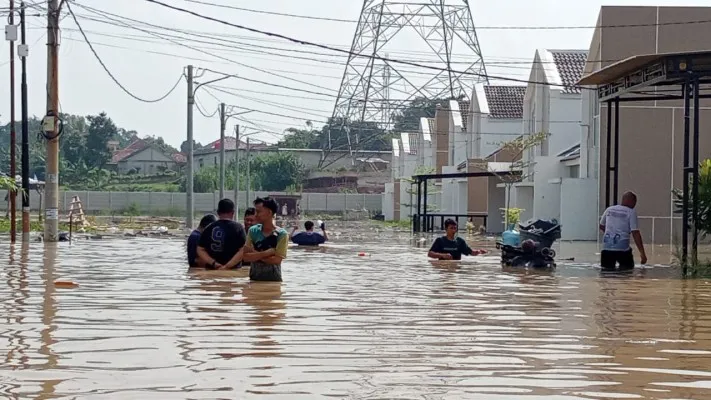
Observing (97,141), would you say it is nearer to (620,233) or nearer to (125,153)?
(125,153)

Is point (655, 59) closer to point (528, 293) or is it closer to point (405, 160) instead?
point (528, 293)

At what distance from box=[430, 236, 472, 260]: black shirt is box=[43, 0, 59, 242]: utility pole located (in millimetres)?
13286

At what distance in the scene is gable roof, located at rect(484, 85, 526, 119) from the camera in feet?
207

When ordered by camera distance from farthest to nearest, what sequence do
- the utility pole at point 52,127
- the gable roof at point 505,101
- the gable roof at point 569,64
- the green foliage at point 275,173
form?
the green foliage at point 275,173 → the gable roof at point 505,101 → the gable roof at point 569,64 → the utility pole at point 52,127

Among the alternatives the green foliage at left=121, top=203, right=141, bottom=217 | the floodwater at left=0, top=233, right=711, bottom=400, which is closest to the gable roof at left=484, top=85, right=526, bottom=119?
the green foliage at left=121, top=203, right=141, bottom=217

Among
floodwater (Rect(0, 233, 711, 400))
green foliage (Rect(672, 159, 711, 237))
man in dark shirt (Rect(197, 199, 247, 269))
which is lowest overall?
floodwater (Rect(0, 233, 711, 400))

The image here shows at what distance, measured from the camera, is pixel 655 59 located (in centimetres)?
2125

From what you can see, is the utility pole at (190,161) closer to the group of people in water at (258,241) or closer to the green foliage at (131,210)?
the group of people in water at (258,241)

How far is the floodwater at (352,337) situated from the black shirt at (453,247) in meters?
3.97

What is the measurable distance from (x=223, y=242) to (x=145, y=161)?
127m

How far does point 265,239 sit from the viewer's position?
1491cm

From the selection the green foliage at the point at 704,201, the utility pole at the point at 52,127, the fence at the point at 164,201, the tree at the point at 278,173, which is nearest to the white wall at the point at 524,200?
the utility pole at the point at 52,127

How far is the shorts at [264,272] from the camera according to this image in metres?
15.4

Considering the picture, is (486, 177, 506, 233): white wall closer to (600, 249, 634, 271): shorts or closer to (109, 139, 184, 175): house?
(600, 249, 634, 271): shorts
